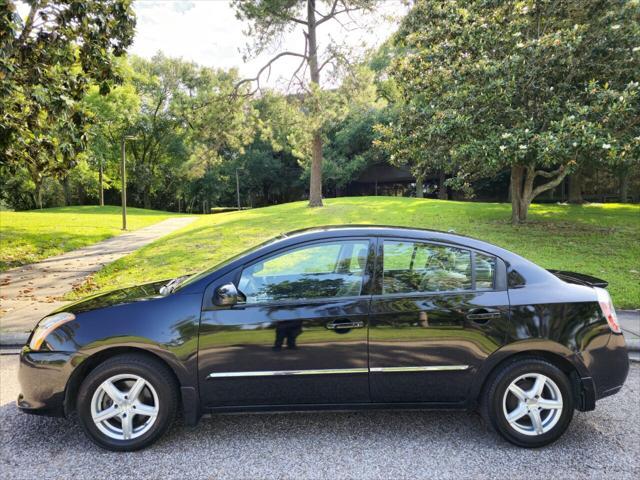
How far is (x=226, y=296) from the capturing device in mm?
3102

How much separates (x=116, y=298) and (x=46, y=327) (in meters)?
0.50

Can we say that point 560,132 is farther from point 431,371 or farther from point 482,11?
point 431,371

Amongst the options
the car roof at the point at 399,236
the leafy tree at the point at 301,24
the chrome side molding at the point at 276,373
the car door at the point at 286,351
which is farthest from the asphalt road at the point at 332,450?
the leafy tree at the point at 301,24

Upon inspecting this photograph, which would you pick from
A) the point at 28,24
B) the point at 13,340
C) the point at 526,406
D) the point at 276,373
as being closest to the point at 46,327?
the point at 276,373

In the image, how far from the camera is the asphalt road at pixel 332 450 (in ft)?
9.32

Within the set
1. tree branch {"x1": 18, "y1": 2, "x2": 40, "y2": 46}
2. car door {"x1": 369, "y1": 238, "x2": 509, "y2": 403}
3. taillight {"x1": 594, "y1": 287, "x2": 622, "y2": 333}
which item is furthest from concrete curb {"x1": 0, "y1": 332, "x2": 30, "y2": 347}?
taillight {"x1": 594, "y1": 287, "x2": 622, "y2": 333}

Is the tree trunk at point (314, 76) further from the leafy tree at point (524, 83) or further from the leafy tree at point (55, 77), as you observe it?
the leafy tree at point (55, 77)

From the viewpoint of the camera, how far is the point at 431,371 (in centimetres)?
315

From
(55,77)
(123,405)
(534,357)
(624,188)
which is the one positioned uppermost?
(55,77)

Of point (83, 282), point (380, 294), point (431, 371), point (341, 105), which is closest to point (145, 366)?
point (380, 294)

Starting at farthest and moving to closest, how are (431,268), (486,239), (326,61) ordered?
(326,61) < (486,239) < (431,268)

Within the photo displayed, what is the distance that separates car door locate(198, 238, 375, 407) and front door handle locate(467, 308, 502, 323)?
0.75 meters

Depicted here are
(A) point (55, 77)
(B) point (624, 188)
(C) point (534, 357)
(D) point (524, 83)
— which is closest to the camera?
(C) point (534, 357)

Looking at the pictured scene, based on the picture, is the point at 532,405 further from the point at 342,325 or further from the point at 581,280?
the point at 342,325
